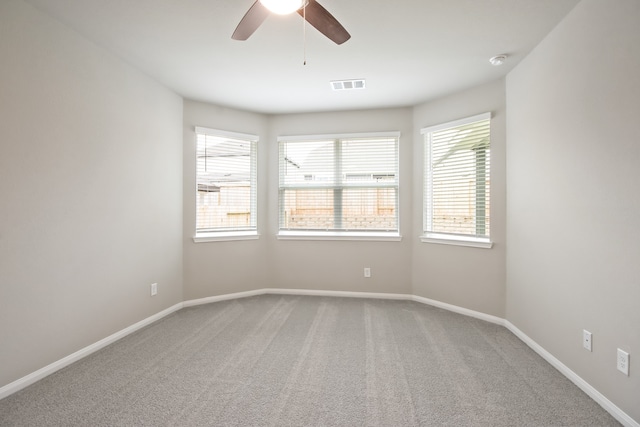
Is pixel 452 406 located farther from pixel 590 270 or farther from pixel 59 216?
pixel 59 216

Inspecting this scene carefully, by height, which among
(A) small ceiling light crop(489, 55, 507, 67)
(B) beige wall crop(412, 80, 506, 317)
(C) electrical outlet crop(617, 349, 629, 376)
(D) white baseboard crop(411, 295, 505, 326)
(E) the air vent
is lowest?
(D) white baseboard crop(411, 295, 505, 326)

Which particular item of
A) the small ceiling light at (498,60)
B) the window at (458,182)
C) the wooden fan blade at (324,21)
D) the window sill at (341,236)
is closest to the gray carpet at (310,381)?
the window at (458,182)

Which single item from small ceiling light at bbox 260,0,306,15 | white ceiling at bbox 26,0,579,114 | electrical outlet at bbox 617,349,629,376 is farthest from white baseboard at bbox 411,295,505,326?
small ceiling light at bbox 260,0,306,15

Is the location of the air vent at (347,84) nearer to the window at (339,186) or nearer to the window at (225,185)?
the window at (339,186)

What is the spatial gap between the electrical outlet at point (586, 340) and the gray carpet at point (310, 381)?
0.30 meters

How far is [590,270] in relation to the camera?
78.0 inches

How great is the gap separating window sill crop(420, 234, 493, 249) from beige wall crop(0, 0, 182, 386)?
321cm

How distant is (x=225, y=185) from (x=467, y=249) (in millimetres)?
3126

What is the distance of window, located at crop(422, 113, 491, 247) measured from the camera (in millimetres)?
3346

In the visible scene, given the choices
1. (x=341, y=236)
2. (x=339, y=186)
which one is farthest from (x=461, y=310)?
(x=339, y=186)

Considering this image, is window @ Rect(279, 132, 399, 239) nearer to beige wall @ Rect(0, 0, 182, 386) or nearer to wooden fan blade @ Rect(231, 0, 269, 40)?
beige wall @ Rect(0, 0, 182, 386)

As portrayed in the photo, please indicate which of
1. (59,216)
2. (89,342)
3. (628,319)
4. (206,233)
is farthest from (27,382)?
(628,319)

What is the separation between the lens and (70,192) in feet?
7.78

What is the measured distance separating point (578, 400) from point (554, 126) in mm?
1910
